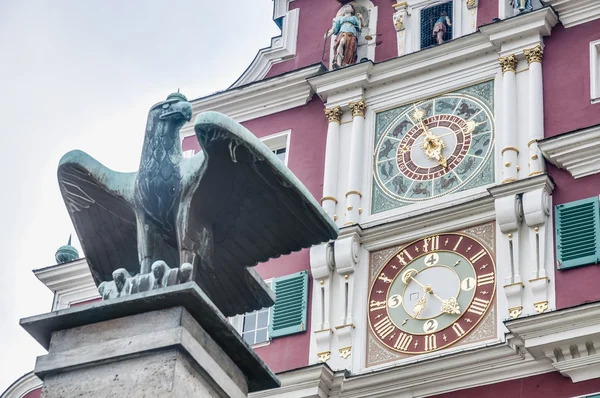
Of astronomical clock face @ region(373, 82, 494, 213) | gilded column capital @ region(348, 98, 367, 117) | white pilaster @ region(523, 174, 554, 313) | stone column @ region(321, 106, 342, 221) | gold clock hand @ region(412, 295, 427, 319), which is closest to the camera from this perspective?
white pilaster @ region(523, 174, 554, 313)

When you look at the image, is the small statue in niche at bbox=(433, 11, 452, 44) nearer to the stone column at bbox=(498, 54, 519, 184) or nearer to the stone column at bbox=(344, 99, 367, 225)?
the stone column at bbox=(498, 54, 519, 184)

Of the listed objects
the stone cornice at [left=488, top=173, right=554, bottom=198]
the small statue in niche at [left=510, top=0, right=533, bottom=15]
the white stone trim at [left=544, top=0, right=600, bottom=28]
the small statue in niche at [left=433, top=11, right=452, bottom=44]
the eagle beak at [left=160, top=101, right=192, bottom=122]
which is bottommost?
the eagle beak at [left=160, top=101, right=192, bottom=122]

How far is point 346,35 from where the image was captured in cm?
2266

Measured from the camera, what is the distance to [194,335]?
11664 millimetres

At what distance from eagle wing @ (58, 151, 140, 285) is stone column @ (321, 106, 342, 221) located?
8162 millimetres

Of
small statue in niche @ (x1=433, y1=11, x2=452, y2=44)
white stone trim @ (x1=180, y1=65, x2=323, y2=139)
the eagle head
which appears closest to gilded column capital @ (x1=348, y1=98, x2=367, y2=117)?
white stone trim @ (x1=180, y1=65, x2=323, y2=139)

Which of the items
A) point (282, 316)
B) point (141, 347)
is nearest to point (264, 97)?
point (282, 316)

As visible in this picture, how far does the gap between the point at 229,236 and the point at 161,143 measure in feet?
3.20

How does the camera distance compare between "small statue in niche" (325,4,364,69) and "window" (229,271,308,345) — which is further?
"small statue in niche" (325,4,364,69)

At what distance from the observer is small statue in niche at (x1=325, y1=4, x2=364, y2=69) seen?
22.6 metres

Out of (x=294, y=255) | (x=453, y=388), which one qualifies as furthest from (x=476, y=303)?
(x=294, y=255)

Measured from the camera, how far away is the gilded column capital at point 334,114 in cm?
2214

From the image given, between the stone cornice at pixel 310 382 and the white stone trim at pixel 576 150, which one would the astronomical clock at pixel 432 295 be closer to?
the stone cornice at pixel 310 382

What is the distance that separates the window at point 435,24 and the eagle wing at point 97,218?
33.2 ft
